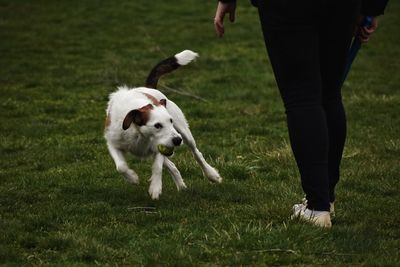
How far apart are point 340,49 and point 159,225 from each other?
6.60 ft

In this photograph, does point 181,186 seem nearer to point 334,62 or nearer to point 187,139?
point 187,139

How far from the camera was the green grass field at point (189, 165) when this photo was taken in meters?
4.93

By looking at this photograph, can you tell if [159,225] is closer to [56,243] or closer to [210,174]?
[56,243]

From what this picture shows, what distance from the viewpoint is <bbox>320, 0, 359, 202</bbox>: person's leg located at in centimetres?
475

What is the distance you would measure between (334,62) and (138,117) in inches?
94.9

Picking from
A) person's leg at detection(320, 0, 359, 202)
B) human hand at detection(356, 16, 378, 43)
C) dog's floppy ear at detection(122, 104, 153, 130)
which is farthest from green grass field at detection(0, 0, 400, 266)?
human hand at detection(356, 16, 378, 43)

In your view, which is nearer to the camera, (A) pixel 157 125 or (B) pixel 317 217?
(B) pixel 317 217

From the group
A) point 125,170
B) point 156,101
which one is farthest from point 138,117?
point 125,170

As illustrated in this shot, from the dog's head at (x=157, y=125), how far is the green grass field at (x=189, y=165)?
20.5 inches

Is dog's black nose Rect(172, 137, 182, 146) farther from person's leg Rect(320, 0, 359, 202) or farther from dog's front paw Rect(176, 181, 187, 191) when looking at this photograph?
person's leg Rect(320, 0, 359, 202)

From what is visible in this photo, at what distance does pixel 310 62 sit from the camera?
4809mm

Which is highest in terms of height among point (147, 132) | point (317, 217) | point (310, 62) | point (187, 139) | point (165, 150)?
point (310, 62)

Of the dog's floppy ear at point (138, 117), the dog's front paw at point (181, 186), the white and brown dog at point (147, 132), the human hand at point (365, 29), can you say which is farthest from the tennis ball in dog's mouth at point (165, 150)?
the human hand at point (365, 29)

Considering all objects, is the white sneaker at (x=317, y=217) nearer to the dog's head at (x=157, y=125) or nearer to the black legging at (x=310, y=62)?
the black legging at (x=310, y=62)
